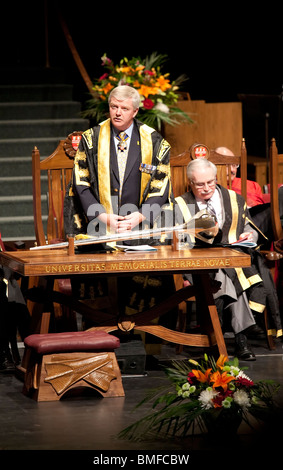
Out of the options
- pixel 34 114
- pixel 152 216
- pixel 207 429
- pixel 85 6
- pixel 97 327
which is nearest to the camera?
pixel 207 429

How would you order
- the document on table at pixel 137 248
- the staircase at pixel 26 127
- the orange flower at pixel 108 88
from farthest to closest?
the staircase at pixel 26 127, the orange flower at pixel 108 88, the document on table at pixel 137 248

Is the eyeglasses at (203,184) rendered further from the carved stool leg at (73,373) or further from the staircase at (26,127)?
the staircase at (26,127)

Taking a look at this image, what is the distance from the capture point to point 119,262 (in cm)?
494

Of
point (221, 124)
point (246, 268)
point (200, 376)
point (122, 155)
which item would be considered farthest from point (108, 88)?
point (200, 376)

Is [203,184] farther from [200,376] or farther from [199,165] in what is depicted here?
[200,376]

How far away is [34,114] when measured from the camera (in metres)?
9.71

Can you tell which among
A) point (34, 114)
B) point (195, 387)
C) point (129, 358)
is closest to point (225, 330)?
point (129, 358)

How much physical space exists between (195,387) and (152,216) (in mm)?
1692

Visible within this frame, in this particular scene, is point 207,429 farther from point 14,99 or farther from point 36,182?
point 14,99

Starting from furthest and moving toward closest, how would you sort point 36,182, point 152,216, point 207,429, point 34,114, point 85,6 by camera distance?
point 85,6 → point 34,114 → point 36,182 → point 152,216 → point 207,429

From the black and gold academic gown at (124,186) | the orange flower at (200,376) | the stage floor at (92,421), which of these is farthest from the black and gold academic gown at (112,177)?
the orange flower at (200,376)

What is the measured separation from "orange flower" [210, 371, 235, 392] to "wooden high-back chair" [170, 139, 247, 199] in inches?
90.3

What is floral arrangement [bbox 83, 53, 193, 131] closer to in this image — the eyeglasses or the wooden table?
the eyeglasses

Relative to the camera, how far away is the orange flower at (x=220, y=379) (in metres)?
4.12
